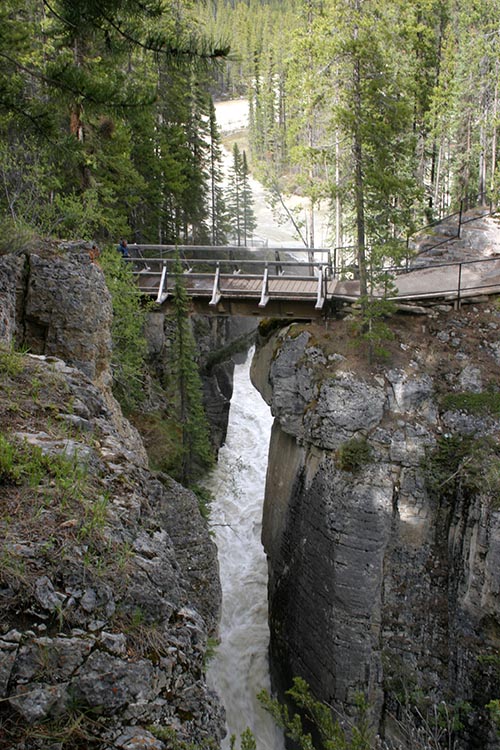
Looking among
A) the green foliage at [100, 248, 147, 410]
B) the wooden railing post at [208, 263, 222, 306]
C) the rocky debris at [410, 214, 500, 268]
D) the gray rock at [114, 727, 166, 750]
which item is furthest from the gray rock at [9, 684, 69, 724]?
the rocky debris at [410, 214, 500, 268]

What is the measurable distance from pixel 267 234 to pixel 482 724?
153 ft

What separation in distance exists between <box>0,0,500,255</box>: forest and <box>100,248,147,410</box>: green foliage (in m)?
1.32

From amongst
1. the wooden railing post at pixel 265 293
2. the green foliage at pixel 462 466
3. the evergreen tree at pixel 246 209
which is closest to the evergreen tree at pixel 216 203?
the evergreen tree at pixel 246 209

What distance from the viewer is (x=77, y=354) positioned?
9711 mm

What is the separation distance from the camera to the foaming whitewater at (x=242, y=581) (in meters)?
13.6

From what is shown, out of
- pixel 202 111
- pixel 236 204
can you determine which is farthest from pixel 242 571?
pixel 236 204

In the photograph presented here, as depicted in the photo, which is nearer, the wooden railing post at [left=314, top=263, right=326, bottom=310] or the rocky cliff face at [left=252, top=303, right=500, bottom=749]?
the rocky cliff face at [left=252, top=303, right=500, bottom=749]

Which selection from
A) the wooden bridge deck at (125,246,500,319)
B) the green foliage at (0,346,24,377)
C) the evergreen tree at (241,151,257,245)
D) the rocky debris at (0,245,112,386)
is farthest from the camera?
the evergreen tree at (241,151,257,245)

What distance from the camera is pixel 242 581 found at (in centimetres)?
1722

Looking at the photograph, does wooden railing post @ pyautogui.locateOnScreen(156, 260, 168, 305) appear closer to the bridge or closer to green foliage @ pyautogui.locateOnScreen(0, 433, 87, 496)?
the bridge

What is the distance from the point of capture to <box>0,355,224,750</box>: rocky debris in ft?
10.3

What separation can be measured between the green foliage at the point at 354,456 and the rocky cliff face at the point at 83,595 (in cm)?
774

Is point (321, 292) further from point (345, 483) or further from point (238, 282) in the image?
point (345, 483)

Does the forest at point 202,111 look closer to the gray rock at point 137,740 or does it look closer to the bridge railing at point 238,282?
the bridge railing at point 238,282
